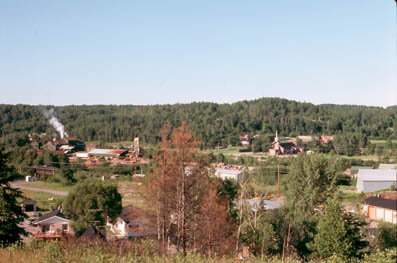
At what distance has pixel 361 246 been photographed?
9.23 m

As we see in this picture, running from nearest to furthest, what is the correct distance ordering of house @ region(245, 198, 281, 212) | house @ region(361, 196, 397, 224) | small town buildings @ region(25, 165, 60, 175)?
house @ region(245, 198, 281, 212)
house @ region(361, 196, 397, 224)
small town buildings @ region(25, 165, 60, 175)

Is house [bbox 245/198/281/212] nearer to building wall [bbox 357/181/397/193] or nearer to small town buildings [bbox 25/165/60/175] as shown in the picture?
building wall [bbox 357/181/397/193]

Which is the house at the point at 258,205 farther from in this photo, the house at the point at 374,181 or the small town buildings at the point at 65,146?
the small town buildings at the point at 65,146

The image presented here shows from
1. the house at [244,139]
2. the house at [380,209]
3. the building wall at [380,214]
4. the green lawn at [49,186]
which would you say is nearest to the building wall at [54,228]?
the house at [380,209]

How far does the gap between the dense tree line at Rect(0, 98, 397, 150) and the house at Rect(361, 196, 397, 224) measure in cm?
2471

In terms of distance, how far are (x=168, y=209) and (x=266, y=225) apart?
8.97 feet

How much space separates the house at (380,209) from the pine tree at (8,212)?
12.7 meters

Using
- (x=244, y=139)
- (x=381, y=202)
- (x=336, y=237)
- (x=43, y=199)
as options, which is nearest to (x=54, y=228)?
(x=43, y=199)

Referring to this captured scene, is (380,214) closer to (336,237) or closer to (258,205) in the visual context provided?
(258,205)

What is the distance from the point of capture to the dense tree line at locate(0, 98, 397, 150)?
45625 mm

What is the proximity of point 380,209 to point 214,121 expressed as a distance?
3864 cm

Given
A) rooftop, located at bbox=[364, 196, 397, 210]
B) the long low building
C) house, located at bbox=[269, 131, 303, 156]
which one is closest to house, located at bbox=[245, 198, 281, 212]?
rooftop, located at bbox=[364, 196, 397, 210]

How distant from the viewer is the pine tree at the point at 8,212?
753cm

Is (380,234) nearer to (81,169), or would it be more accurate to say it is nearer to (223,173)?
(223,173)
